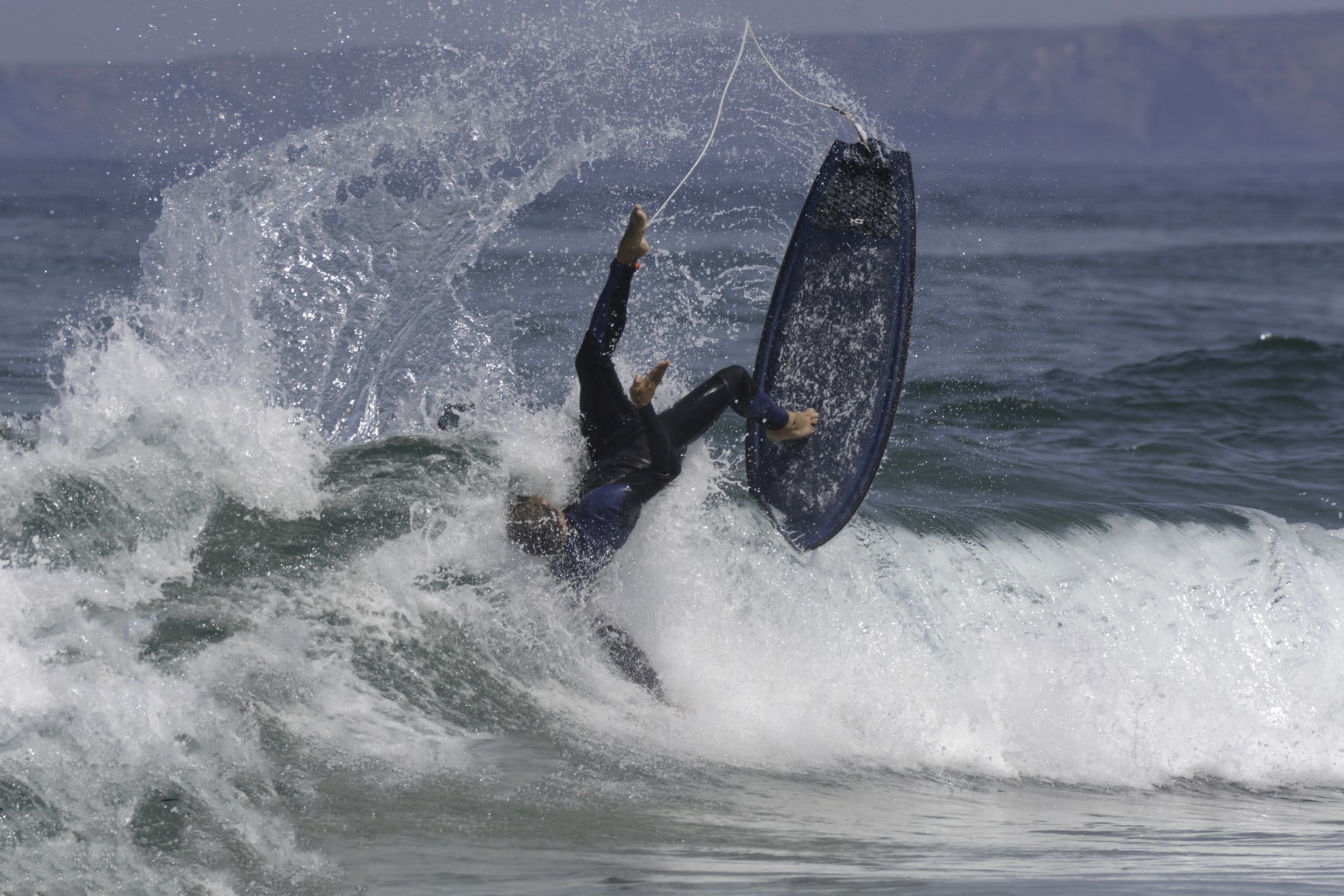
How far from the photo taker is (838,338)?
6.75m

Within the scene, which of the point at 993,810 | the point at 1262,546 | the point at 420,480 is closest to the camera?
the point at 993,810

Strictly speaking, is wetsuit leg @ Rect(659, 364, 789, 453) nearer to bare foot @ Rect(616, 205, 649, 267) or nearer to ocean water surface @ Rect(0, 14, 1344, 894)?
ocean water surface @ Rect(0, 14, 1344, 894)

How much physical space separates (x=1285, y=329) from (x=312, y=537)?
1688 cm

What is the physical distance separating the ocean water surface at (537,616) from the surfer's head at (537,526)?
0.44 m

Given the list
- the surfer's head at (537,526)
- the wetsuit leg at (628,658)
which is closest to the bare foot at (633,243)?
the surfer's head at (537,526)

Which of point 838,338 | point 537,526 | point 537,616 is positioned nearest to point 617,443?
point 537,526

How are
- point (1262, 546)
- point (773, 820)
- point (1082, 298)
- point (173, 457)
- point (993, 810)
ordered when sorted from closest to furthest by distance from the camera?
point (773, 820)
point (993, 810)
point (173, 457)
point (1262, 546)
point (1082, 298)

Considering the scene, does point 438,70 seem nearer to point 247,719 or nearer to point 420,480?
point 420,480

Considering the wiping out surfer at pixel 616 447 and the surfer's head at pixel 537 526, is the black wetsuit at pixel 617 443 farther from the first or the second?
the surfer's head at pixel 537 526

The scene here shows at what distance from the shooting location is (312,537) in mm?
6703

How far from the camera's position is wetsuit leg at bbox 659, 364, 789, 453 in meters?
5.92

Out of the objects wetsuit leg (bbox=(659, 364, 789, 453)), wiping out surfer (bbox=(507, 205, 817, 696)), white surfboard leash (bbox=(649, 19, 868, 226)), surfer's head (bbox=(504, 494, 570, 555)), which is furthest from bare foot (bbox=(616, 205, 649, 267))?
surfer's head (bbox=(504, 494, 570, 555))

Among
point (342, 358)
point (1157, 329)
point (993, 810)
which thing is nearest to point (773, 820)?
point (993, 810)

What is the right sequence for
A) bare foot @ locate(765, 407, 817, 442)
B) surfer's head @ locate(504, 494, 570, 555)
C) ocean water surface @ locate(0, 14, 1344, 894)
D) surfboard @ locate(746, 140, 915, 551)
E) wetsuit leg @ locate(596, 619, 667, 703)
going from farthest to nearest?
1. surfboard @ locate(746, 140, 915, 551)
2. bare foot @ locate(765, 407, 817, 442)
3. wetsuit leg @ locate(596, 619, 667, 703)
4. surfer's head @ locate(504, 494, 570, 555)
5. ocean water surface @ locate(0, 14, 1344, 894)
